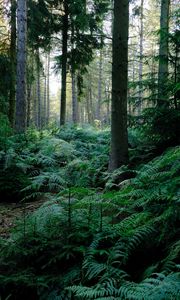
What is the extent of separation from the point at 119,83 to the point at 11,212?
3.20 metres

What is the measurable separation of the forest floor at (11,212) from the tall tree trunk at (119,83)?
1.74 metres

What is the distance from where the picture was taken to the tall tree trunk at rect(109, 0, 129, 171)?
21.4 feet

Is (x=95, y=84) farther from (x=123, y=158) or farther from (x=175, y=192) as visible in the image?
(x=175, y=192)

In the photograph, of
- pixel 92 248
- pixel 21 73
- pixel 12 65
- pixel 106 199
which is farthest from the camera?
pixel 12 65

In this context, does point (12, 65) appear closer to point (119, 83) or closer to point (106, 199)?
point (119, 83)

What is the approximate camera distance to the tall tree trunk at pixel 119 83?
6527mm

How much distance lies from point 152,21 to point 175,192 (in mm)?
30885

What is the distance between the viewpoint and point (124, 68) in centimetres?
665

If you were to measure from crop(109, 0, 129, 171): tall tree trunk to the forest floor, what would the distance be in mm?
1737

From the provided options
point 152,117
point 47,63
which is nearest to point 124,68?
point 152,117

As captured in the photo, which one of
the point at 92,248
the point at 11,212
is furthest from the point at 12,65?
the point at 92,248

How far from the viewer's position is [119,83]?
6637mm

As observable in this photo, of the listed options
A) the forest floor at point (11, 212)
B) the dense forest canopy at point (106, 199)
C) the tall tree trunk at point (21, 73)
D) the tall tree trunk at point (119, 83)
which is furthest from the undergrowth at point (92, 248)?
the tall tree trunk at point (21, 73)

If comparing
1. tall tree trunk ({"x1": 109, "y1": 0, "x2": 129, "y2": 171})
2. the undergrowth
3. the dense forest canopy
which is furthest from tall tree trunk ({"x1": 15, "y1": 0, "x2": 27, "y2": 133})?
the undergrowth
